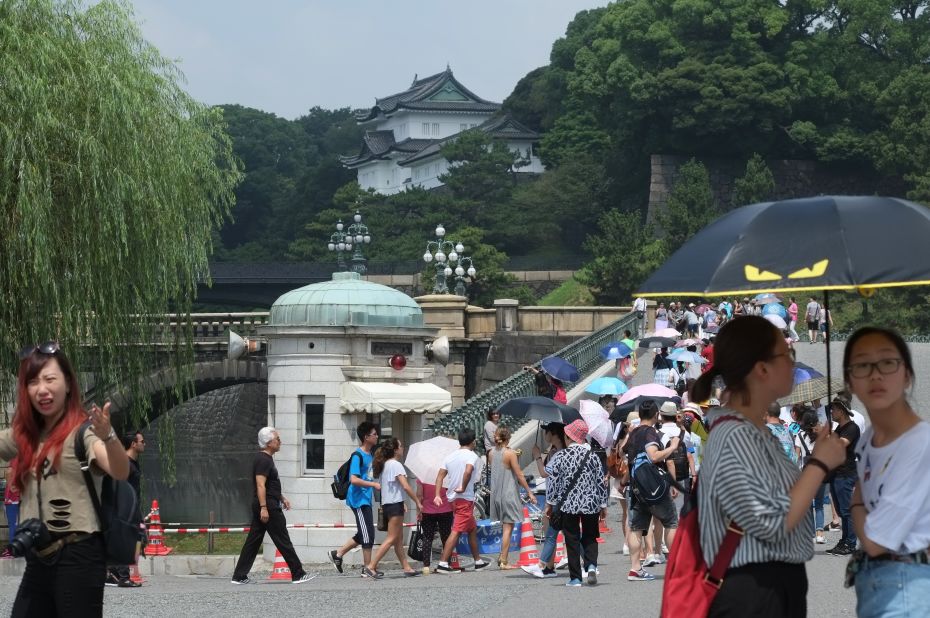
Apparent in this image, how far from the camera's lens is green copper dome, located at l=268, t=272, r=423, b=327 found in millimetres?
19750

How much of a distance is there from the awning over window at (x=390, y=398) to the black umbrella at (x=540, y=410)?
863 mm

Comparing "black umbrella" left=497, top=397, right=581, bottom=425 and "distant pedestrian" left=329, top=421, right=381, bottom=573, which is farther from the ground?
"black umbrella" left=497, top=397, right=581, bottom=425

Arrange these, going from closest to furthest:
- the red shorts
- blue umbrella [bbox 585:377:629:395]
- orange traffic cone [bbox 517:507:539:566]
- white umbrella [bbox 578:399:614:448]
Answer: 1. orange traffic cone [bbox 517:507:539:566]
2. the red shorts
3. white umbrella [bbox 578:399:614:448]
4. blue umbrella [bbox 585:377:629:395]

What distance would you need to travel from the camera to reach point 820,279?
555 cm

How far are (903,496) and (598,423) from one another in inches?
547

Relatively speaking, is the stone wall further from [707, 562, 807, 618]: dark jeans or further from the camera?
[707, 562, 807, 618]: dark jeans

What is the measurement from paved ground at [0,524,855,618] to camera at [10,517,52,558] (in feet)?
19.3

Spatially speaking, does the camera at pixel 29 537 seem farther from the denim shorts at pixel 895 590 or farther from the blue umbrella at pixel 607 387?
the blue umbrella at pixel 607 387

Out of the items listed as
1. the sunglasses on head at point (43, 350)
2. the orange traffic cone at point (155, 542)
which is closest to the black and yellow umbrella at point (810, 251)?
the sunglasses on head at point (43, 350)

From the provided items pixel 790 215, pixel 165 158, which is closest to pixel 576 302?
pixel 165 158

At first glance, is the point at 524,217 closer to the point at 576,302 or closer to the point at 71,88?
the point at 576,302

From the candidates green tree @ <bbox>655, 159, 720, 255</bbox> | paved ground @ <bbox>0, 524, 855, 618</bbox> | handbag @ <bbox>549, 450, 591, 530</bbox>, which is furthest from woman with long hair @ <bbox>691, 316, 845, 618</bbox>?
green tree @ <bbox>655, 159, 720, 255</bbox>

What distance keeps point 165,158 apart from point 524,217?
68630mm

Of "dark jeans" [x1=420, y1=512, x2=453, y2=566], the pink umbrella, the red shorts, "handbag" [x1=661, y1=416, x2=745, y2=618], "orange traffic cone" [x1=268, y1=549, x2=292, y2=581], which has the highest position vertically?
the pink umbrella
